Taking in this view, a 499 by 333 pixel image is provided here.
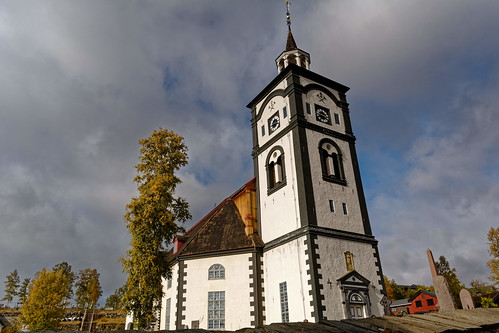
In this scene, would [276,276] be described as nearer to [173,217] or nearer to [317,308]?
[317,308]

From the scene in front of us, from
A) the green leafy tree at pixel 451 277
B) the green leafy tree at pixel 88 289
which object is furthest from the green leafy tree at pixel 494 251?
the green leafy tree at pixel 88 289

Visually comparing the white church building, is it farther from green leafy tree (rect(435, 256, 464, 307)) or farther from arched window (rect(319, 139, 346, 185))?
green leafy tree (rect(435, 256, 464, 307))

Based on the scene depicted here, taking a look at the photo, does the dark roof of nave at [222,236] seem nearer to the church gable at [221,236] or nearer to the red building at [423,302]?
the church gable at [221,236]

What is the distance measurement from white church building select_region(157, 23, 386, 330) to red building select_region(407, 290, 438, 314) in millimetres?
47377

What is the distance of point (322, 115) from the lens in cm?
2872

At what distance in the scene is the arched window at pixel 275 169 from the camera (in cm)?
2667

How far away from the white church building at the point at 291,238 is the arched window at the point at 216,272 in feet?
0.23

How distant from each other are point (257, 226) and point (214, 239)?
3.59 meters

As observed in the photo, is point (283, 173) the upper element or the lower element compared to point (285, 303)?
upper

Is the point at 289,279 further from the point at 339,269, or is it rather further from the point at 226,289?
the point at 226,289

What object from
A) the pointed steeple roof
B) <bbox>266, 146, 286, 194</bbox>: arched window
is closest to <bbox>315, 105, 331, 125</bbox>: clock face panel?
<bbox>266, 146, 286, 194</bbox>: arched window

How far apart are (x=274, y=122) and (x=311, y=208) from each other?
30.7ft

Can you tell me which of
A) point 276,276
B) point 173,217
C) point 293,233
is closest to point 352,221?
point 293,233

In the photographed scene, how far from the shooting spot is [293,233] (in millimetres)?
23281
